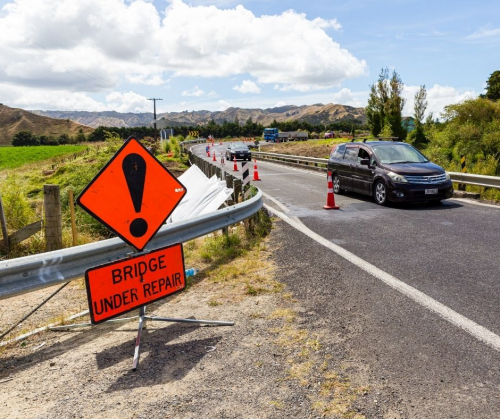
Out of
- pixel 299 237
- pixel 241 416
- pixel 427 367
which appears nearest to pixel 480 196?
pixel 299 237

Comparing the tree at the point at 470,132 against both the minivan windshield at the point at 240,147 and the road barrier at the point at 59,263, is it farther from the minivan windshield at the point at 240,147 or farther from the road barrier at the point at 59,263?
the road barrier at the point at 59,263

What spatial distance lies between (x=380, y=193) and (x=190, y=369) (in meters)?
9.29

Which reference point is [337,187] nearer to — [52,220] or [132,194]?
[52,220]

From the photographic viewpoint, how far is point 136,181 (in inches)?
166

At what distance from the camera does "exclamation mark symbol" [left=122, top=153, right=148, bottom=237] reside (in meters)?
4.14

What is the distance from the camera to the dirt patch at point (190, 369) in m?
2.97

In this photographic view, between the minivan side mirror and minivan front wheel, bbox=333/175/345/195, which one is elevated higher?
the minivan side mirror

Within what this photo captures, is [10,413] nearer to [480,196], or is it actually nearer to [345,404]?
[345,404]

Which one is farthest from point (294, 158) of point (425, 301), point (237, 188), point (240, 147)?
point (425, 301)

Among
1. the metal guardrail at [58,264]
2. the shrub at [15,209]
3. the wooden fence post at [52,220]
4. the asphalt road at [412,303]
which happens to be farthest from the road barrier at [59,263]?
the shrub at [15,209]

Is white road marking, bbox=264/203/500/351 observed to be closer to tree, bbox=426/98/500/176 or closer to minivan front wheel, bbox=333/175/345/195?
minivan front wheel, bbox=333/175/345/195

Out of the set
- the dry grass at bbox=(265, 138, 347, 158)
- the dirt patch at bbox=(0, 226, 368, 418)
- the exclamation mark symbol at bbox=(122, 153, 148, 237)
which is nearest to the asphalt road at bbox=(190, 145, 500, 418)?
the dirt patch at bbox=(0, 226, 368, 418)

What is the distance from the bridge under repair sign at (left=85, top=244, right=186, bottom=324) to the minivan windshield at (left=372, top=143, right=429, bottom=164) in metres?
8.91

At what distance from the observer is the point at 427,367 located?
3.31 meters
